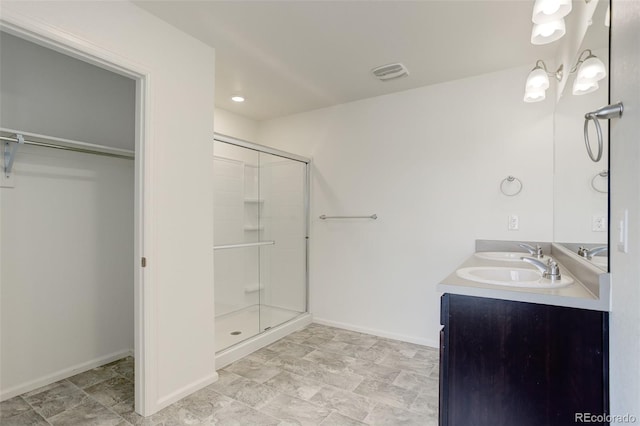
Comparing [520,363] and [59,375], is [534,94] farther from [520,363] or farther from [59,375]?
[59,375]

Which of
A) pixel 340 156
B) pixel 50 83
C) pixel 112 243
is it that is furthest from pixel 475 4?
pixel 112 243

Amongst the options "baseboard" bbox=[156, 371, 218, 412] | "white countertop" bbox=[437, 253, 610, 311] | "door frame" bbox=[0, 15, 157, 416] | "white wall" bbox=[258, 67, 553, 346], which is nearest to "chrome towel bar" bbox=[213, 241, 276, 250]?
"white wall" bbox=[258, 67, 553, 346]

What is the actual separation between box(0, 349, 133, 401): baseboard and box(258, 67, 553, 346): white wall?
1876 millimetres

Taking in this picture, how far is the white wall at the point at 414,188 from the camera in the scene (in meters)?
2.58

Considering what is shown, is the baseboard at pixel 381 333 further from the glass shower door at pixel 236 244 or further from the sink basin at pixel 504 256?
the sink basin at pixel 504 256

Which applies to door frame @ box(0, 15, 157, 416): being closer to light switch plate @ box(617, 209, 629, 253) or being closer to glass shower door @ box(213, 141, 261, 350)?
glass shower door @ box(213, 141, 261, 350)

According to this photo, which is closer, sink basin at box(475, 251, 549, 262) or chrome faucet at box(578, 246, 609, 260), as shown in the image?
chrome faucet at box(578, 246, 609, 260)

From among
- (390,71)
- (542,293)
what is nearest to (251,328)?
(542,293)

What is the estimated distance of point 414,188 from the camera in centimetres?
304

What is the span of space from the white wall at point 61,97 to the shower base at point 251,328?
182 cm

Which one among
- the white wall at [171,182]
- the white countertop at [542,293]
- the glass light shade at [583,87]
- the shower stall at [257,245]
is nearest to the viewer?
the white countertop at [542,293]

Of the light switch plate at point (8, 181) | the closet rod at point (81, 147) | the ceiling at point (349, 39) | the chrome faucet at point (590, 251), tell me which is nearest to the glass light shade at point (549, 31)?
the ceiling at point (349, 39)

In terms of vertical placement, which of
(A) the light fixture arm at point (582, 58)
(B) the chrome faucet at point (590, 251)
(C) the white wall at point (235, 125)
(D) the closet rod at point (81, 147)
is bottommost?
(B) the chrome faucet at point (590, 251)

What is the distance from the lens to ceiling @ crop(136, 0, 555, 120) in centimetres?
189
